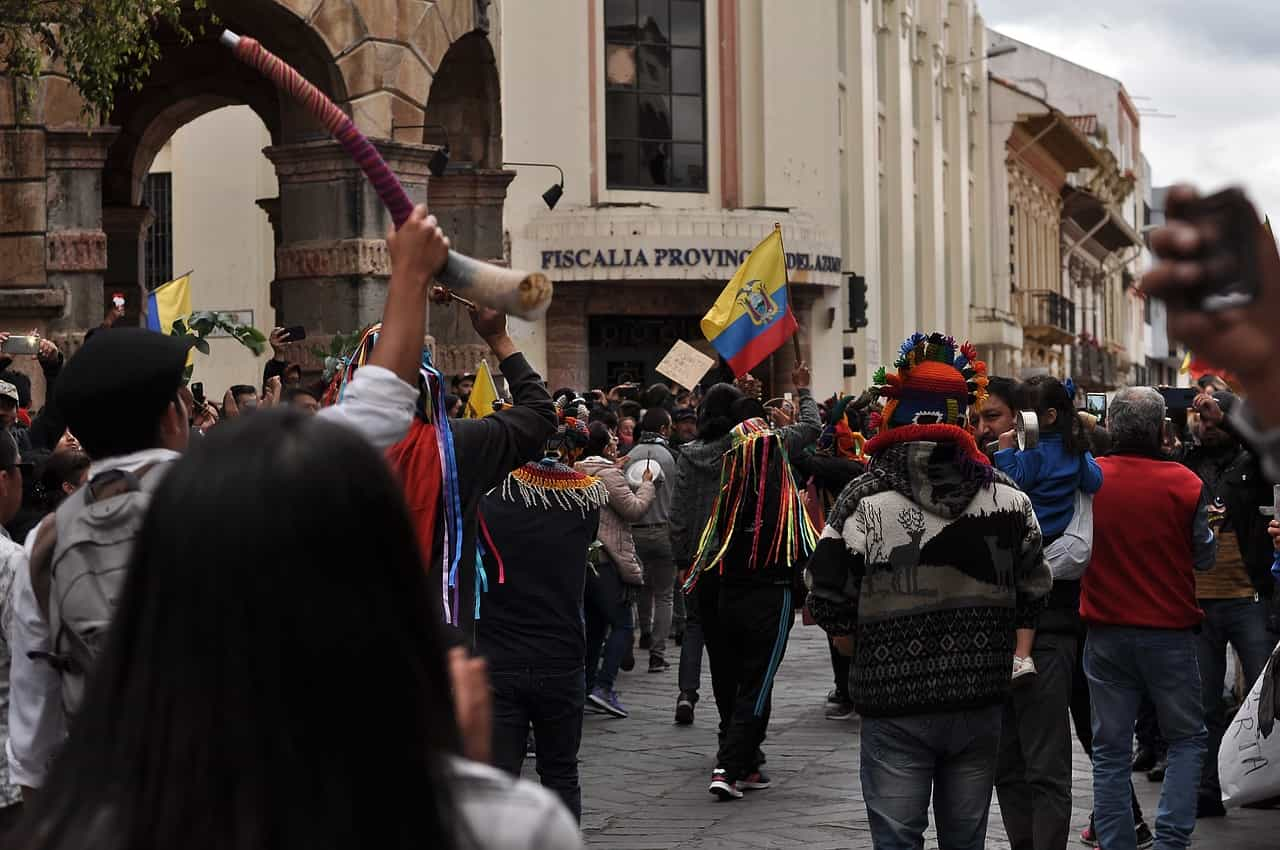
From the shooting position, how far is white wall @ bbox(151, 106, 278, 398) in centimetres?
3425

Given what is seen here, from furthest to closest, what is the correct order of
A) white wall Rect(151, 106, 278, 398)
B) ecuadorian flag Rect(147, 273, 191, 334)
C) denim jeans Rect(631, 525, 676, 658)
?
white wall Rect(151, 106, 278, 398), denim jeans Rect(631, 525, 676, 658), ecuadorian flag Rect(147, 273, 191, 334)

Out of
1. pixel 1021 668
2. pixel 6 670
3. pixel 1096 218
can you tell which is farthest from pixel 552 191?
pixel 1096 218

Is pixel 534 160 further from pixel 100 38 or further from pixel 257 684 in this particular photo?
pixel 257 684

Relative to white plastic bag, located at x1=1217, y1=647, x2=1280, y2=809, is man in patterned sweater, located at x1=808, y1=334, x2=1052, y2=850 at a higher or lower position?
higher

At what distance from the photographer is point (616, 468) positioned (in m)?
13.9

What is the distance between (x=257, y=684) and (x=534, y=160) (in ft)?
96.5

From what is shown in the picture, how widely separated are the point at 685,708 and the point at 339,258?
13.4ft

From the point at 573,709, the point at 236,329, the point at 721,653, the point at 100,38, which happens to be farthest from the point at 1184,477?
the point at 100,38

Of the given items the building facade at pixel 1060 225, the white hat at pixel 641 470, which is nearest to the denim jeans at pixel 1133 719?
the white hat at pixel 641 470

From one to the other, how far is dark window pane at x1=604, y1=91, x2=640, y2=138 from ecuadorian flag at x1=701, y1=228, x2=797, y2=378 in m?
14.1

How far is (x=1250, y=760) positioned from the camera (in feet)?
26.5

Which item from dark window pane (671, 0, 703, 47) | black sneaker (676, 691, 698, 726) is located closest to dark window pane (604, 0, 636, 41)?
dark window pane (671, 0, 703, 47)

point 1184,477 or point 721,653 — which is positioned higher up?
point 1184,477

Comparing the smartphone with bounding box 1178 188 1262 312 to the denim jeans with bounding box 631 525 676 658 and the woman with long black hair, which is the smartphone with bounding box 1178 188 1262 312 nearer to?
the woman with long black hair
